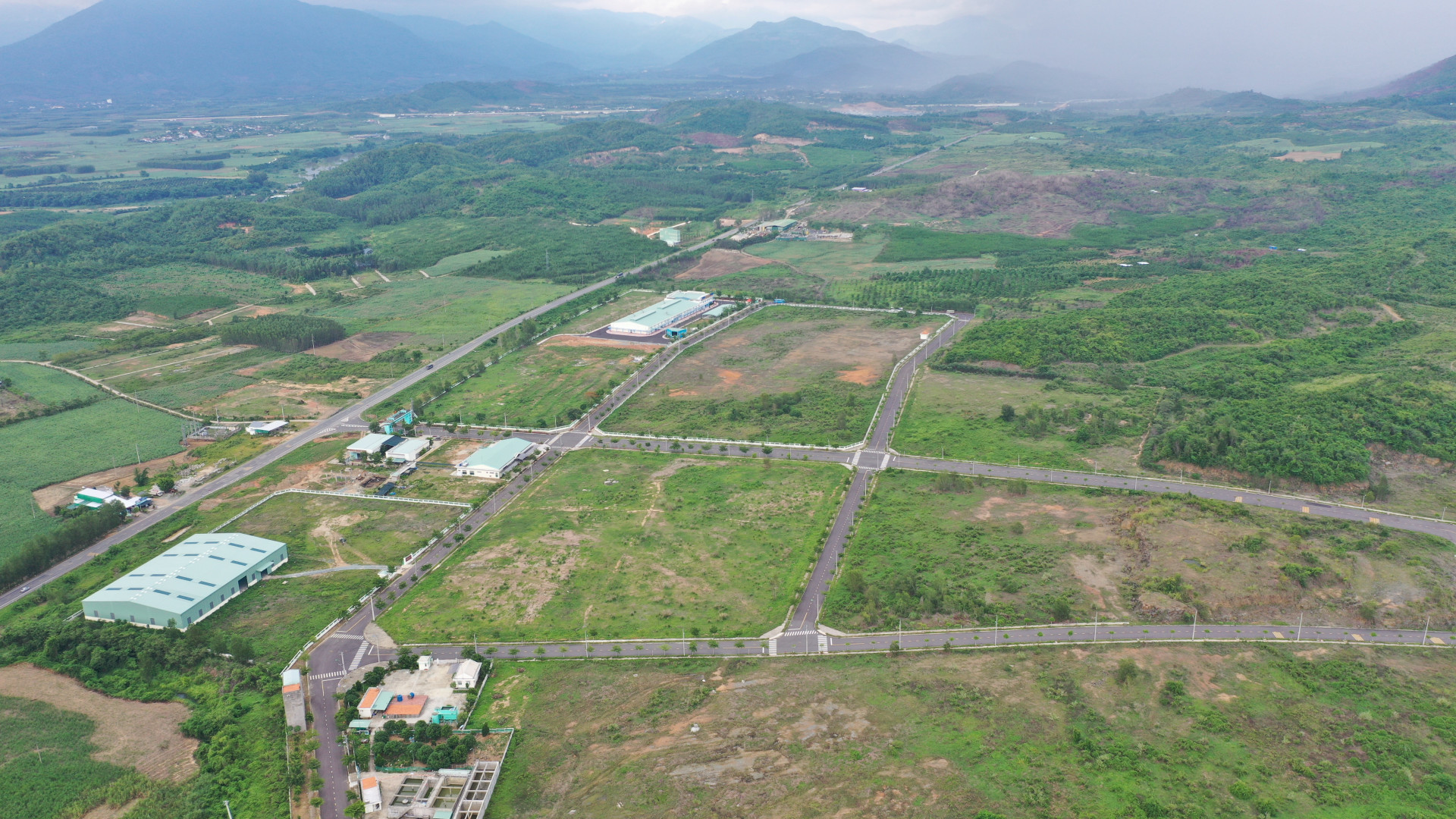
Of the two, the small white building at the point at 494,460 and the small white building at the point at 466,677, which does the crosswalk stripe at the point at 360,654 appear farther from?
the small white building at the point at 494,460

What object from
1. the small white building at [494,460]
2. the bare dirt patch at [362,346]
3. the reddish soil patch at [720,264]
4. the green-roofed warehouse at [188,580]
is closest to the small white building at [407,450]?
the small white building at [494,460]

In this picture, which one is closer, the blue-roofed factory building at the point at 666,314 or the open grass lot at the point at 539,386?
the open grass lot at the point at 539,386

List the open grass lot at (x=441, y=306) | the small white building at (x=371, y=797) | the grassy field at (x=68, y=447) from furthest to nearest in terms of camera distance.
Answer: the open grass lot at (x=441, y=306), the grassy field at (x=68, y=447), the small white building at (x=371, y=797)

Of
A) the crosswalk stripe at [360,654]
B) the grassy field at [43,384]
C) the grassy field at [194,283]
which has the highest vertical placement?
the grassy field at [194,283]

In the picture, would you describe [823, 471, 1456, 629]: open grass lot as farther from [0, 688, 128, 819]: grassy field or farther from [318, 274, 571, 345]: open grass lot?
[318, 274, 571, 345]: open grass lot

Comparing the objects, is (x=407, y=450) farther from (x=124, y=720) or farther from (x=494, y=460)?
(x=124, y=720)

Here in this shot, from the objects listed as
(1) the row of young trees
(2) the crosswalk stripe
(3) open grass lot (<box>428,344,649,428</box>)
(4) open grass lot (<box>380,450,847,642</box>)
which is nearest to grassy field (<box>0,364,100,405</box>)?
(1) the row of young trees

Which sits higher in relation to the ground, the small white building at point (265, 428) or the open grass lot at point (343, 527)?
the small white building at point (265, 428)
